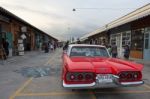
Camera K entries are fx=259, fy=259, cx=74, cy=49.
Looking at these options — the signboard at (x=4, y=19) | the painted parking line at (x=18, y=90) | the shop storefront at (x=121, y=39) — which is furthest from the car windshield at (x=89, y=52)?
the shop storefront at (x=121, y=39)

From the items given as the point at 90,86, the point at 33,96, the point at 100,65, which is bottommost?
the point at 33,96

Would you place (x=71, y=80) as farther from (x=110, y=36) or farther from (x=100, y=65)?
(x=110, y=36)

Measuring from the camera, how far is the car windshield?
29.2 ft

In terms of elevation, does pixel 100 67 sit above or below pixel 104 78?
above

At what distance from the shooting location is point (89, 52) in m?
8.97

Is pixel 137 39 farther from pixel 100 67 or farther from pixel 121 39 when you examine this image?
pixel 100 67

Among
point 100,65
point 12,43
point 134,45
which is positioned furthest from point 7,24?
point 100,65

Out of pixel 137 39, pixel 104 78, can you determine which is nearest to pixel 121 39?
pixel 137 39

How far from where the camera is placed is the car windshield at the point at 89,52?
8.89m

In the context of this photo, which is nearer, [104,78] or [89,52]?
[104,78]

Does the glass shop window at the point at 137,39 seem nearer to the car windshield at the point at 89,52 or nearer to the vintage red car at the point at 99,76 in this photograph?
the car windshield at the point at 89,52

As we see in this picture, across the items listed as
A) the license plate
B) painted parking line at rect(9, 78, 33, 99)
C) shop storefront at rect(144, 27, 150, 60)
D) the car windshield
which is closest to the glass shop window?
shop storefront at rect(144, 27, 150, 60)

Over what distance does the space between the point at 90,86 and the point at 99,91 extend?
1.69 metres

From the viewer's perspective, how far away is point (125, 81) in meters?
6.69
